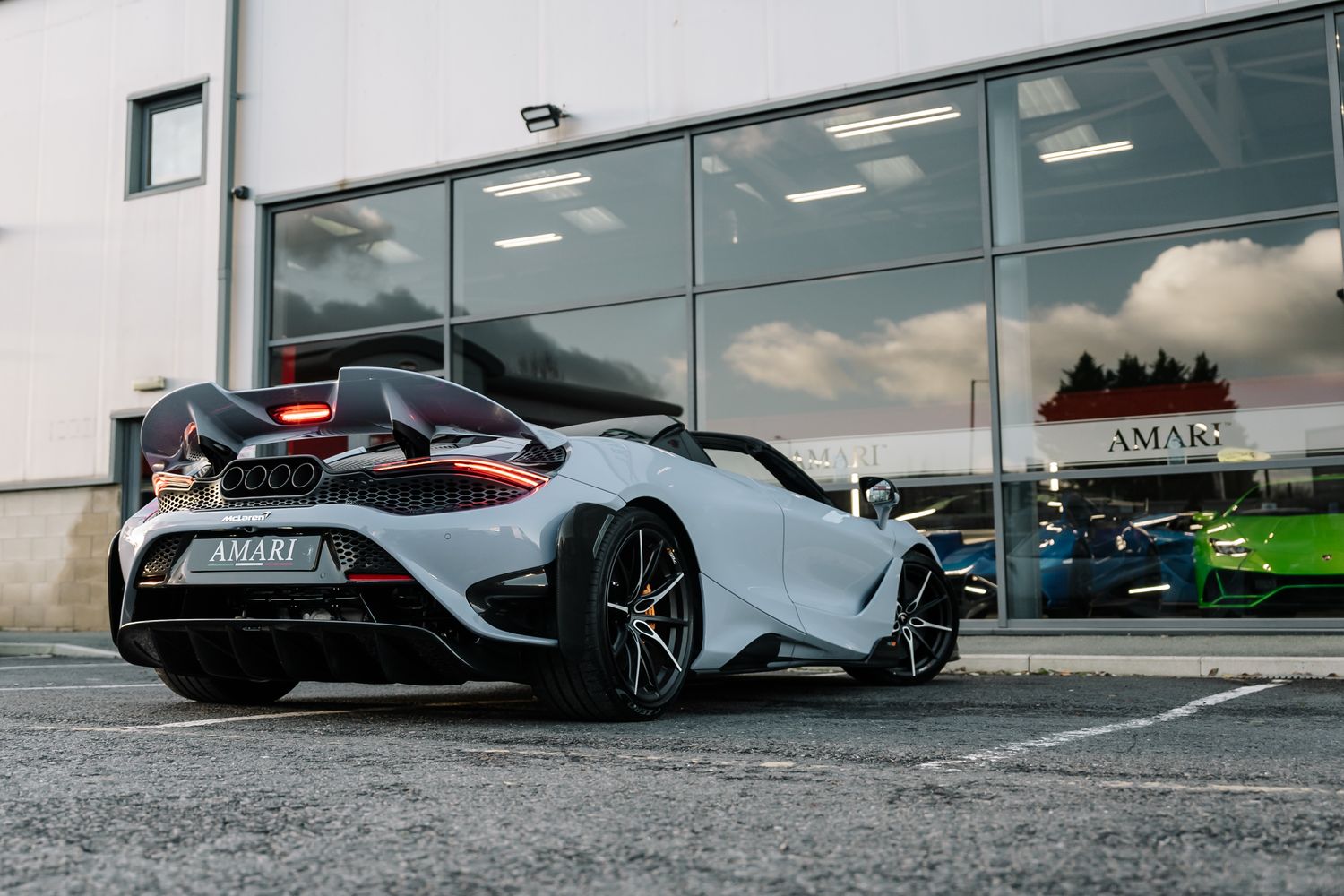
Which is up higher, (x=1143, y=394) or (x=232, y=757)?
(x=1143, y=394)

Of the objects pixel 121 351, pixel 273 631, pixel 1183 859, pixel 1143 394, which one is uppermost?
pixel 121 351

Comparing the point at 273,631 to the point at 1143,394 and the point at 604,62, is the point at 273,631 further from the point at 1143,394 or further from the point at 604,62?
the point at 604,62

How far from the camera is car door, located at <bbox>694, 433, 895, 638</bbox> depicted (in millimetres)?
5293

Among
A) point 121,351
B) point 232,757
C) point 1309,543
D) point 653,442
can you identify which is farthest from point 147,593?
point 121,351

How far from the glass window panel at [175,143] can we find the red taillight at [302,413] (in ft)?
33.3

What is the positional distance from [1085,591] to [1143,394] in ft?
4.90

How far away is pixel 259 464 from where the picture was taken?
14.3ft

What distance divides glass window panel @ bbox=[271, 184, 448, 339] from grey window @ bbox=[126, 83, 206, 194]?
1.41m

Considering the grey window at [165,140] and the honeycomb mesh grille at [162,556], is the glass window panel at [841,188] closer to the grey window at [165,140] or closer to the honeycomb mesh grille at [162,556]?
the grey window at [165,140]

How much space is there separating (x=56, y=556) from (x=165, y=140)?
4565 mm

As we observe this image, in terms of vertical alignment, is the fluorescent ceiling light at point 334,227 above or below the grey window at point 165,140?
below

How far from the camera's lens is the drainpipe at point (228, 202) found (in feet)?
42.8

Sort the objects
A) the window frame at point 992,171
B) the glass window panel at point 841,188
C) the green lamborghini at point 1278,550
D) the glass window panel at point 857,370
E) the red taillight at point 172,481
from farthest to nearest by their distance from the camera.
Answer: the glass window panel at point 841,188 < the glass window panel at point 857,370 < the window frame at point 992,171 < the green lamborghini at point 1278,550 < the red taillight at point 172,481

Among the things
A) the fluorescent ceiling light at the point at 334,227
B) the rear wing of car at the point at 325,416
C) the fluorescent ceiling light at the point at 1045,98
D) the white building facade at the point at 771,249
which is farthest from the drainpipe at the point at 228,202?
the rear wing of car at the point at 325,416
